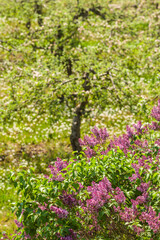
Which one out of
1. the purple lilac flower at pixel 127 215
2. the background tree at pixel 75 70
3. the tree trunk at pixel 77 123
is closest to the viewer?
the purple lilac flower at pixel 127 215

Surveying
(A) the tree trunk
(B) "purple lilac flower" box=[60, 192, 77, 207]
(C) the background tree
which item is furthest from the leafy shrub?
(A) the tree trunk

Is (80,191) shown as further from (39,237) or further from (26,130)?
(26,130)

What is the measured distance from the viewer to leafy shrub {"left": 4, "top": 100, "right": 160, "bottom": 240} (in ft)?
10.8

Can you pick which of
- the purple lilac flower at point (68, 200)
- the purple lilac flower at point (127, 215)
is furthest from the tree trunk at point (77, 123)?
the purple lilac flower at point (127, 215)

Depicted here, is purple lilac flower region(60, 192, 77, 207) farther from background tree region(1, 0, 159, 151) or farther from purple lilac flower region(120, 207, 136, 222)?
background tree region(1, 0, 159, 151)

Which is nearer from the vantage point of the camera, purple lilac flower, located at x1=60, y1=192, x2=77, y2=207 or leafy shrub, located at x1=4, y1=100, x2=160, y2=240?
leafy shrub, located at x1=4, y1=100, x2=160, y2=240

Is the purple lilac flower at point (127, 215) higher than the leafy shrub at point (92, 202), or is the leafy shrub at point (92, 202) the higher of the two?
the leafy shrub at point (92, 202)

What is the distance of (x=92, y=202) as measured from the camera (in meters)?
3.31

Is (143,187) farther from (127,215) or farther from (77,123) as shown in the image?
(77,123)

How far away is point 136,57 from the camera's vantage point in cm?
945

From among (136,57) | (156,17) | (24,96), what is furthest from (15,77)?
(156,17)

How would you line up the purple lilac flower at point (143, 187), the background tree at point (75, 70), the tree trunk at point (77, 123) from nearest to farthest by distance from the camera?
the purple lilac flower at point (143, 187) → the background tree at point (75, 70) → the tree trunk at point (77, 123)

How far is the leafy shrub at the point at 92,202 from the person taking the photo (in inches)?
130

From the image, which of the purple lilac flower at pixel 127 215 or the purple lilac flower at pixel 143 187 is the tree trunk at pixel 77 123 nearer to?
the purple lilac flower at pixel 143 187
